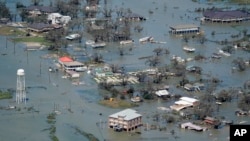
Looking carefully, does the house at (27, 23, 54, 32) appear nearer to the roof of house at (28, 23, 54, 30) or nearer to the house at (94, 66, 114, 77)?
the roof of house at (28, 23, 54, 30)

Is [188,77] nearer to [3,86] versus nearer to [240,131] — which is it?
[3,86]

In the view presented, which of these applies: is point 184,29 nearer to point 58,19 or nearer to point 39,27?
point 58,19

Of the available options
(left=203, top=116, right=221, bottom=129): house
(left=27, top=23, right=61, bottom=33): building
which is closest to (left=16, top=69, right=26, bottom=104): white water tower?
(left=203, top=116, right=221, bottom=129): house

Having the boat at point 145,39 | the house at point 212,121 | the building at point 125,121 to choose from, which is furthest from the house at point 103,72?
the house at point 212,121

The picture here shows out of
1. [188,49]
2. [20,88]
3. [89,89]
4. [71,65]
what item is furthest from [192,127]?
[188,49]

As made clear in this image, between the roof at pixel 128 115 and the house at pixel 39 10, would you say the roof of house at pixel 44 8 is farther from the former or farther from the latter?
the roof at pixel 128 115

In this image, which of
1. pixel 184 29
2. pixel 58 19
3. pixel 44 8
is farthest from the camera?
pixel 44 8
